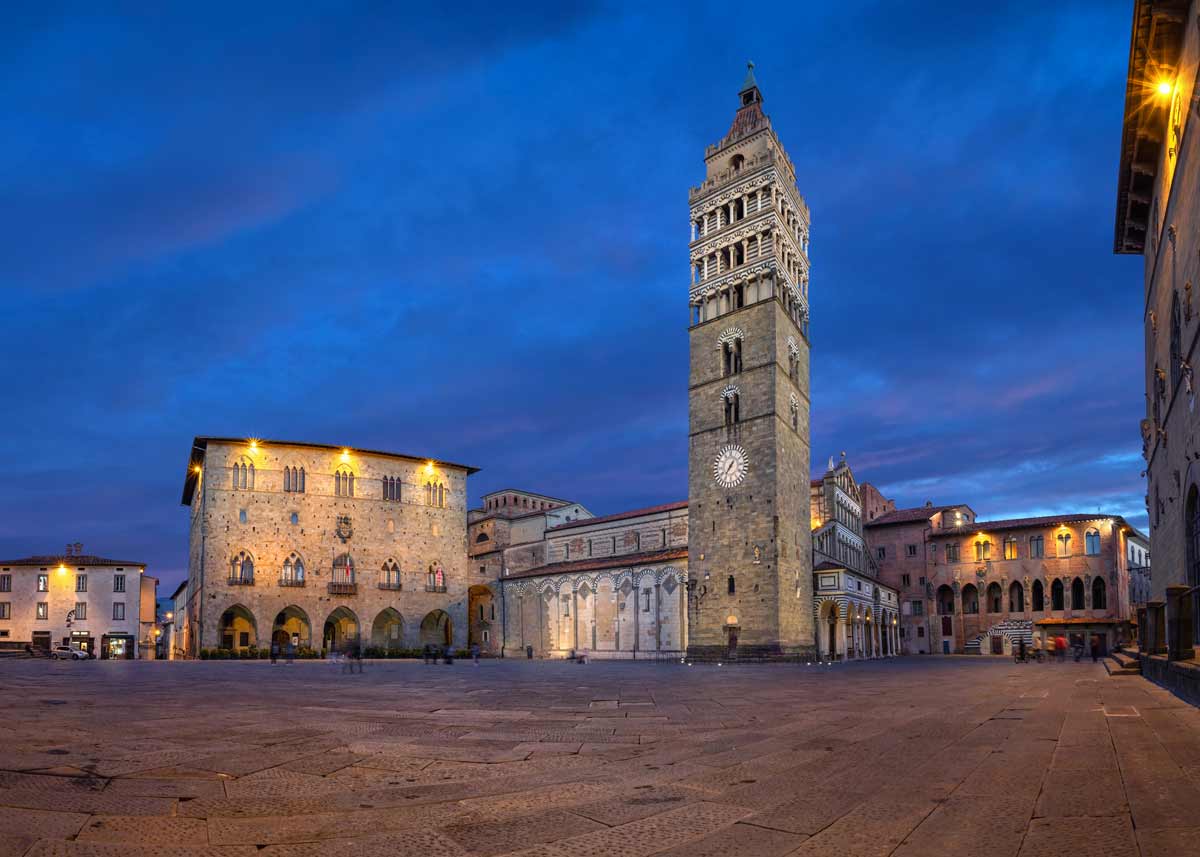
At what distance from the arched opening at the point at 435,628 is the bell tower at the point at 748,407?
20.9 meters

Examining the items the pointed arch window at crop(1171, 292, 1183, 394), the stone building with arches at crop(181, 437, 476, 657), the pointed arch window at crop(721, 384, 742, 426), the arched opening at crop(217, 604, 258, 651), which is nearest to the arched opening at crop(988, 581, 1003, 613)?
the pointed arch window at crop(721, 384, 742, 426)

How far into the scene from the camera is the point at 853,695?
653 inches

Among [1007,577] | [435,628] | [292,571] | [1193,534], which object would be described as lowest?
[435,628]

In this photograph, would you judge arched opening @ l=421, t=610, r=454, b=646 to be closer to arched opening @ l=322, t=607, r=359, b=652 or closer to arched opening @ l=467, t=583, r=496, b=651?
arched opening @ l=467, t=583, r=496, b=651

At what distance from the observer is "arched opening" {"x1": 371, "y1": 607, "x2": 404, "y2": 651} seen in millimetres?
57406

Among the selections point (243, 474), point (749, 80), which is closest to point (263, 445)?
point (243, 474)

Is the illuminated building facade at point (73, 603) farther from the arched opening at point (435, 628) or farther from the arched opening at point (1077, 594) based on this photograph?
the arched opening at point (1077, 594)

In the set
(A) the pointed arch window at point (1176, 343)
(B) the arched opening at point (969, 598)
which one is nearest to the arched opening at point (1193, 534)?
(A) the pointed arch window at point (1176, 343)

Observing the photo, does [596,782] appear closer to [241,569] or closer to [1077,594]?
[241,569]

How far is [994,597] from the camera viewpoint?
62.5m

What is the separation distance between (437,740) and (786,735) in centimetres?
379

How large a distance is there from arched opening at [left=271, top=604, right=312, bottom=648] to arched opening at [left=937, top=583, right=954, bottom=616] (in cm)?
4562

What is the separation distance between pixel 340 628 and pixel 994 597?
46.5 meters

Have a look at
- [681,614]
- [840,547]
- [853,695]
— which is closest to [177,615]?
[681,614]
